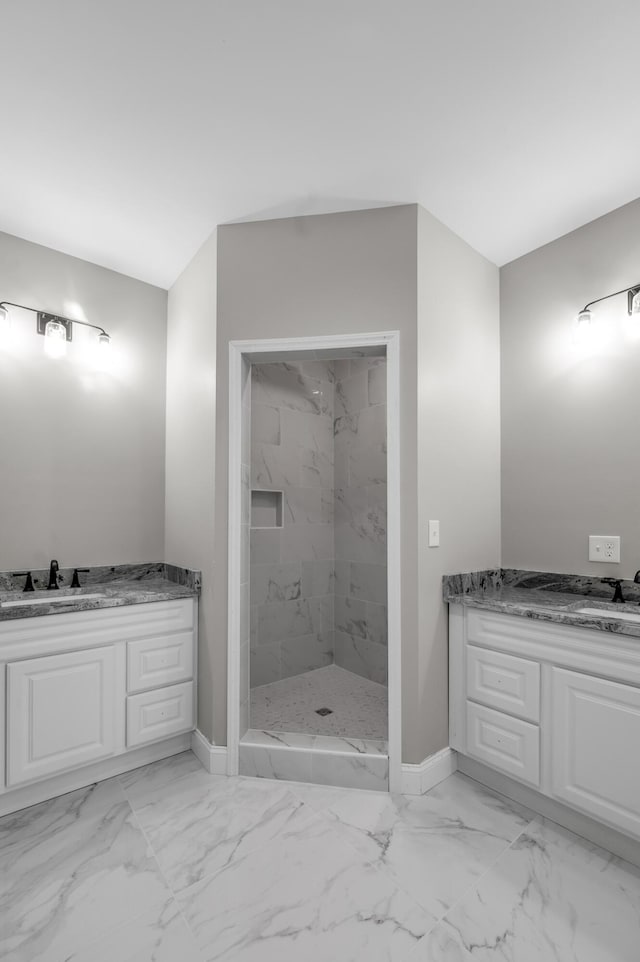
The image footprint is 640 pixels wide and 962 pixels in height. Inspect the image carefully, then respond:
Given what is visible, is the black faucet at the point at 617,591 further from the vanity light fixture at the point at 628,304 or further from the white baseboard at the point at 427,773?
the vanity light fixture at the point at 628,304

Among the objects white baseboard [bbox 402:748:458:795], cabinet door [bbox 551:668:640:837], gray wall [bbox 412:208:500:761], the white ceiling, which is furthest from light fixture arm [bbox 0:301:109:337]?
cabinet door [bbox 551:668:640:837]

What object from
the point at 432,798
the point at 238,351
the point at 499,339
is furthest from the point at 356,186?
the point at 432,798

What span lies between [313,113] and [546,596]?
2.25m

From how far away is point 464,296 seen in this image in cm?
236

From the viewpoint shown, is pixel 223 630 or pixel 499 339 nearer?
pixel 223 630

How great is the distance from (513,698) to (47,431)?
2621 millimetres

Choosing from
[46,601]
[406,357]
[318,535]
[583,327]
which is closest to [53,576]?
[46,601]

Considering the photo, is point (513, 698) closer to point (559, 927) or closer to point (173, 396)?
point (559, 927)

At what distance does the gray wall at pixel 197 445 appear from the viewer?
7.47ft

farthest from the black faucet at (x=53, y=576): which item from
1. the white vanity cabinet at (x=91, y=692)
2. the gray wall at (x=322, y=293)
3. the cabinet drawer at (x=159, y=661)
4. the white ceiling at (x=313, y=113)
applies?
the white ceiling at (x=313, y=113)

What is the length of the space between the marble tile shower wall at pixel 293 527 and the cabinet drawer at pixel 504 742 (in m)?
1.54

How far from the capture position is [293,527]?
3396 mm

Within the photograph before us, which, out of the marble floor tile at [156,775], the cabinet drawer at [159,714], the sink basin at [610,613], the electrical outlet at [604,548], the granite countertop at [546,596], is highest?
the electrical outlet at [604,548]

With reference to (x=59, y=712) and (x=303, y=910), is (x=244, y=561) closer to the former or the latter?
(x=59, y=712)
